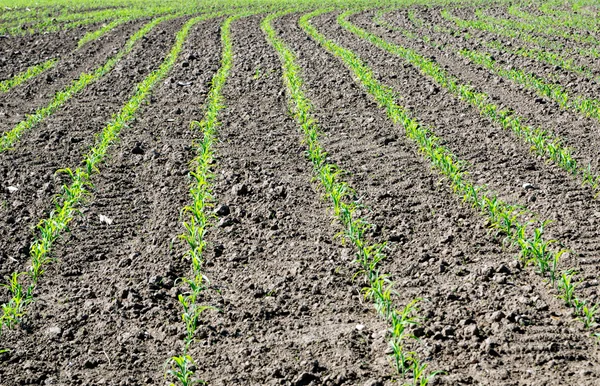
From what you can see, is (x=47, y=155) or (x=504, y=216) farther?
(x=47, y=155)

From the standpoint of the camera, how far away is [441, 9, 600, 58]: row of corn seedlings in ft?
52.4

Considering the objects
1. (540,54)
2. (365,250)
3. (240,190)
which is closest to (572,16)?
(540,54)

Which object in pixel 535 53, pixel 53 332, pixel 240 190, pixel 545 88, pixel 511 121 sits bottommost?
pixel 535 53

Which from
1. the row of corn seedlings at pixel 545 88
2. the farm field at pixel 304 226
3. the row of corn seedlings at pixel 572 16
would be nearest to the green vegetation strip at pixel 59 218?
the farm field at pixel 304 226

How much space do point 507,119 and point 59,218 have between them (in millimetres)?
5756

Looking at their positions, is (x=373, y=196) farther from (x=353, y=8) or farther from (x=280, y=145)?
(x=353, y=8)

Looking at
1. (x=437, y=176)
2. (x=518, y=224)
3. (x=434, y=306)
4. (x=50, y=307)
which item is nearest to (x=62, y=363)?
(x=50, y=307)

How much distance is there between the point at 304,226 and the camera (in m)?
6.73

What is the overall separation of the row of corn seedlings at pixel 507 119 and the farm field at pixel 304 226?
4 centimetres

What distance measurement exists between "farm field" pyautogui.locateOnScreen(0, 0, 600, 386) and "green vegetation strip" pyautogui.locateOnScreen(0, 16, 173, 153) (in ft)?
0.32

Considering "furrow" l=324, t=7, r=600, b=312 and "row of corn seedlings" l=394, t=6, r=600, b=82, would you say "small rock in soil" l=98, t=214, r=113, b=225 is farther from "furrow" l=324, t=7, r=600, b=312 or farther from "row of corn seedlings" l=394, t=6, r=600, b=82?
"row of corn seedlings" l=394, t=6, r=600, b=82

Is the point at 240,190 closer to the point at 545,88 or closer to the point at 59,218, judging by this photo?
the point at 59,218

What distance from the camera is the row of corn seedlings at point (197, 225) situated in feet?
15.2

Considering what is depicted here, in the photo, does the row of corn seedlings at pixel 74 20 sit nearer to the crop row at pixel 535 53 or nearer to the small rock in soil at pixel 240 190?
the crop row at pixel 535 53
